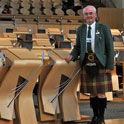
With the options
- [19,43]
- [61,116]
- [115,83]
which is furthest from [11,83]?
[19,43]

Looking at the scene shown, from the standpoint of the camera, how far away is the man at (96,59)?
3312mm

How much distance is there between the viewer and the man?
3.31 metres

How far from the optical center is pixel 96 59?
333 centimetres

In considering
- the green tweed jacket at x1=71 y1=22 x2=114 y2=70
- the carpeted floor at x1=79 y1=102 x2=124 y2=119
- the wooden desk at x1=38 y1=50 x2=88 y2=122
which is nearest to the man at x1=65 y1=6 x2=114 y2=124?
the green tweed jacket at x1=71 y1=22 x2=114 y2=70

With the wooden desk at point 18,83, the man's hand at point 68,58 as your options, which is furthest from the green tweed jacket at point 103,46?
the wooden desk at point 18,83

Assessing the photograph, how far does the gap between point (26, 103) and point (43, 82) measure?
1.01 feet

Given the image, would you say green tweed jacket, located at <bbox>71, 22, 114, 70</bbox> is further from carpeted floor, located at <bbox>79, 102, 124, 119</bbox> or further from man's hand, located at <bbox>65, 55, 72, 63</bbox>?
carpeted floor, located at <bbox>79, 102, 124, 119</bbox>

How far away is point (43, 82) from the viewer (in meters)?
3.50

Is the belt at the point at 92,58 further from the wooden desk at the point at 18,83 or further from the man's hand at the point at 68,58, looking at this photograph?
the wooden desk at the point at 18,83

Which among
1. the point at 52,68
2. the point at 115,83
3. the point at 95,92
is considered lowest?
the point at 115,83

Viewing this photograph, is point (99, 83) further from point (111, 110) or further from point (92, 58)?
point (111, 110)

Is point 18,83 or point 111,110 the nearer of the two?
point 18,83

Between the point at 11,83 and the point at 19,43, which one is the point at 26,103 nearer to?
the point at 11,83

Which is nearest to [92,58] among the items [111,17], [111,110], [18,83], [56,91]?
[56,91]
